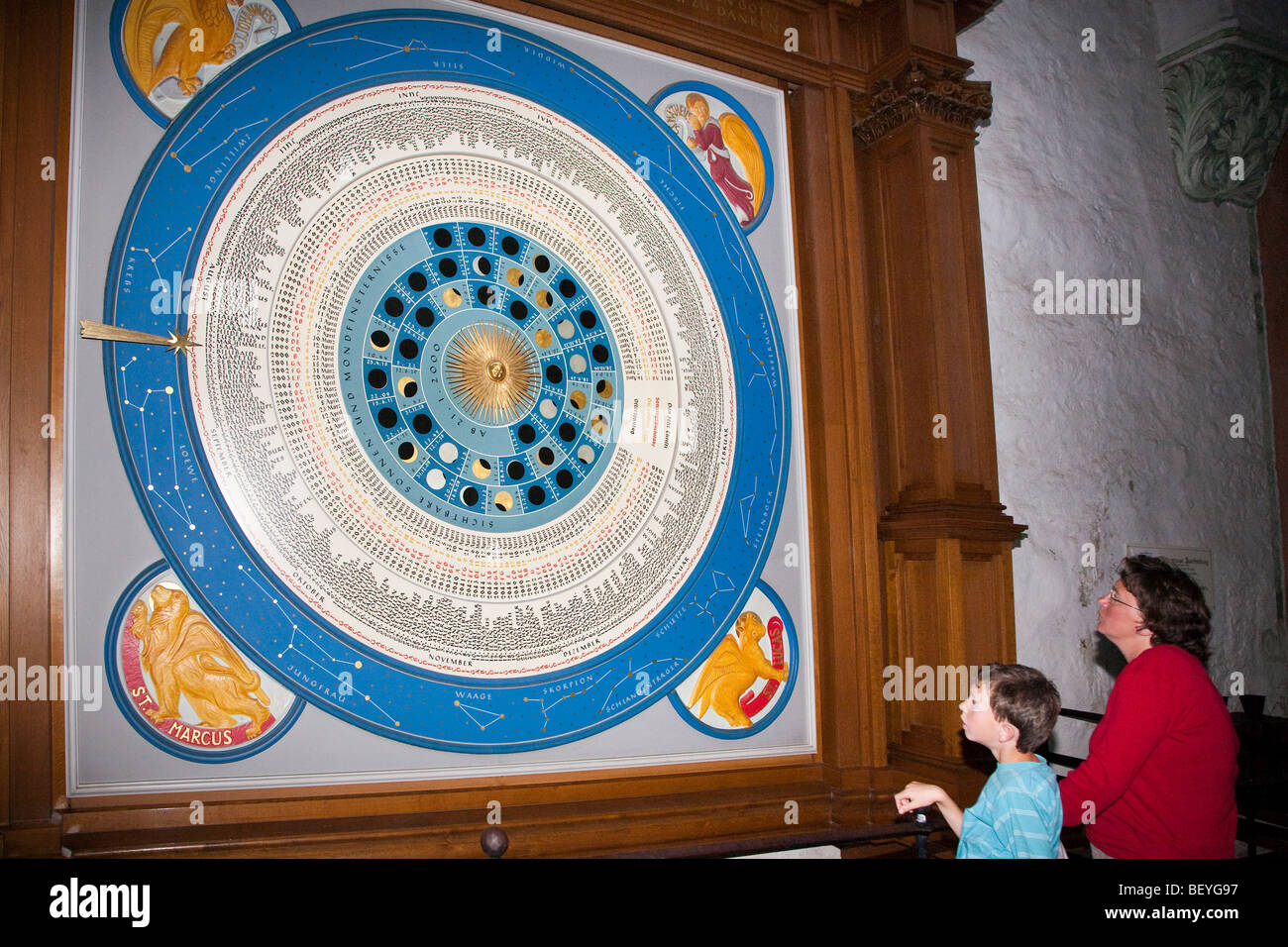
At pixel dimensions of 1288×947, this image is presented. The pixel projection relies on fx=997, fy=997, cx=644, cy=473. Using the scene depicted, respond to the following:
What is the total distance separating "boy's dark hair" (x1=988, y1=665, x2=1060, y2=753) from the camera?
2004mm

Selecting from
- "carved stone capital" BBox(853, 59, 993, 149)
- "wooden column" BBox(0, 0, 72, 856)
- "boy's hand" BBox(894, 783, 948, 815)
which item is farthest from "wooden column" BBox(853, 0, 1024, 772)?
"wooden column" BBox(0, 0, 72, 856)

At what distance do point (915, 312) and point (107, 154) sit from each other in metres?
2.68

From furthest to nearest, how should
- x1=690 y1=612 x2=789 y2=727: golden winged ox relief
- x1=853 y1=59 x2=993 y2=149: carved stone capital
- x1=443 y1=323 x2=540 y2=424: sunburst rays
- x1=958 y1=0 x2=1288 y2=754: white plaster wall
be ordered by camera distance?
1. x1=958 y1=0 x2=1288 y2=754: white plaster wall
2. x1=853 y1=59 x2=993 y2=149: carved stone capital
3. x1=690 y1=612 x2=789 y2=727: golden winged ox relief
4. x1=443 y1=323 x2=540 y2=424: sunburst rays

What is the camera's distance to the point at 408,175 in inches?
120

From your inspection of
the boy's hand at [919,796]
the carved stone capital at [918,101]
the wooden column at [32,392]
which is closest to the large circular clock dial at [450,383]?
the wooden column at [32,392]

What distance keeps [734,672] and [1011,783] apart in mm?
1485

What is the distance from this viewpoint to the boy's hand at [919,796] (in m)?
2.03

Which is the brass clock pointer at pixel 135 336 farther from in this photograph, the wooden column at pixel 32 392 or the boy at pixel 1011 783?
the boy at pixel 1011 783

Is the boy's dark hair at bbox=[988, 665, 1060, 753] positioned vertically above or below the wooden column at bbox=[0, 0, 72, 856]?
below

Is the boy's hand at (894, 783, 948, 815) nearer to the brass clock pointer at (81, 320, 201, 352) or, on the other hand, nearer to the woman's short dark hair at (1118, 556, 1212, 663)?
the woman's short dark hair at (1118, 556, 1212, 663)

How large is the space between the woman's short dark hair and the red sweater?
0.08 meters

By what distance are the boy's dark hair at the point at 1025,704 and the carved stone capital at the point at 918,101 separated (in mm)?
2488

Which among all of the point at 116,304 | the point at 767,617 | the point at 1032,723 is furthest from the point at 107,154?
the point at 1032,723

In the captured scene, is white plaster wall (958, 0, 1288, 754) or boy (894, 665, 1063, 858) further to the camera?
white plaster wall (958, 0, 1288, 754)
